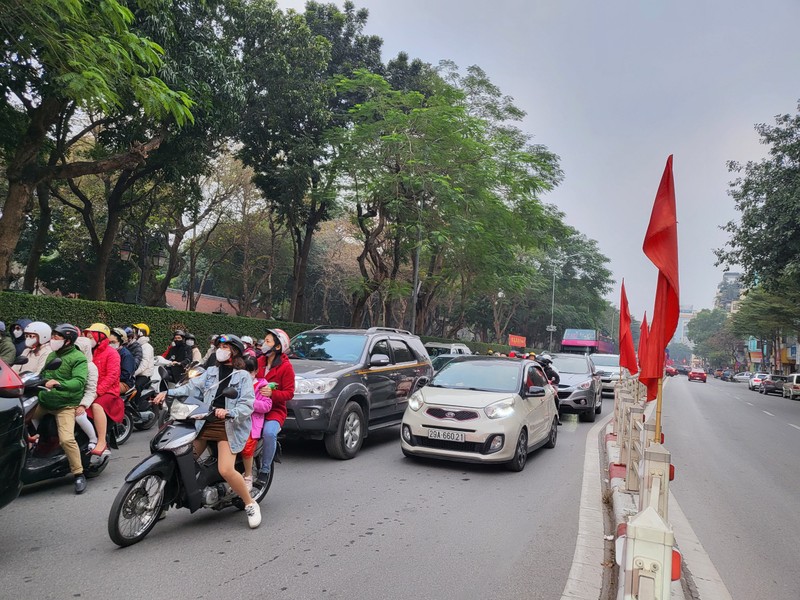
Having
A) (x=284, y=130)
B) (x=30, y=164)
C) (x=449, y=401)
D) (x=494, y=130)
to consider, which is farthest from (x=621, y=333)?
(x=494, y=130)

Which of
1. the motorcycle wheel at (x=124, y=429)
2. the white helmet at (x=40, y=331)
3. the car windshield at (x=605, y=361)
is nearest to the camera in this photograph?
the white helmet at (x=40, y=331)

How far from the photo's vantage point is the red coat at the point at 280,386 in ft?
18.1

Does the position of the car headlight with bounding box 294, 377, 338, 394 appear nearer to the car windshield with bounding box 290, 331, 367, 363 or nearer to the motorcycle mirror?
the car windshield with bounding box 290, 331, 367, 363

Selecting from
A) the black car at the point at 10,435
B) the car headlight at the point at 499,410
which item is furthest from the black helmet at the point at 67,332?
the car headlight at the point at 499,410

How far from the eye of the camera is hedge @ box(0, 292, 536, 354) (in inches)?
489

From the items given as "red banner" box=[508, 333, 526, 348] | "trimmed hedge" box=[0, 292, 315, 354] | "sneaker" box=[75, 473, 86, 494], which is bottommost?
"sneaker" box=[75, 473, 86, 494]

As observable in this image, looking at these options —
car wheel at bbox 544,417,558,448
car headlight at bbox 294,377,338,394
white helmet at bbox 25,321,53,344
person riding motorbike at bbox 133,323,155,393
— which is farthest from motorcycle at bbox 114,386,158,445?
car wheel at bbox 544,417,558,448

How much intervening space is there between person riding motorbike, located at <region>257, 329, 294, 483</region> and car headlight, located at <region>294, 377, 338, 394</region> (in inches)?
72.7

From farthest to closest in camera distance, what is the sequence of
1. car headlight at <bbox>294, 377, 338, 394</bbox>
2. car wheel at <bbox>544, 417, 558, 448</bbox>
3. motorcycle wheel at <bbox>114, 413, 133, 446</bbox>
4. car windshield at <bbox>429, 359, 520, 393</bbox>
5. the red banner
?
the red banner
car wheel at <bbox>544, 417, 558, 448</bbox>
car windshield at <bbox>429, 359, 520, 393</bbox>
motorcycle wheel at <bbox>114, 413, 133, 446</bbox>
car headlight at <bbox>294, 377, 338, 394</bbox>

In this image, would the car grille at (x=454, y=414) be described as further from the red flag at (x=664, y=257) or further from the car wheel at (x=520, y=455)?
the red flag at (x=664, y=257)

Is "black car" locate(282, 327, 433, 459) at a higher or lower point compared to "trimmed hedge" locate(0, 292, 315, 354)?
lower

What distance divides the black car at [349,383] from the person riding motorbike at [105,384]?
6.57 feet

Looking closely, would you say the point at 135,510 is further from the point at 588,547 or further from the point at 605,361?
the point at 605,361

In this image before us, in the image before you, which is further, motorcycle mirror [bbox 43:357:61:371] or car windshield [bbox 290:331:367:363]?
car windshield [bbox 290:331:367:363]
